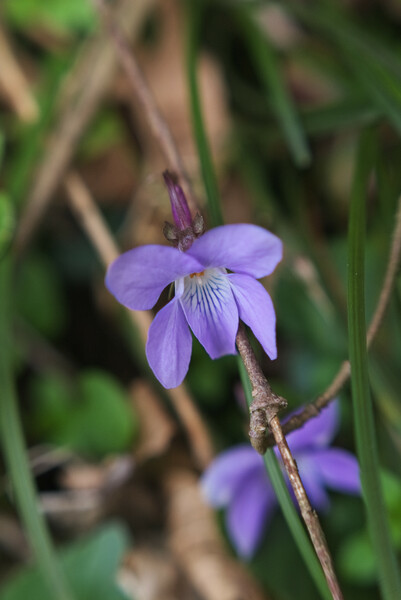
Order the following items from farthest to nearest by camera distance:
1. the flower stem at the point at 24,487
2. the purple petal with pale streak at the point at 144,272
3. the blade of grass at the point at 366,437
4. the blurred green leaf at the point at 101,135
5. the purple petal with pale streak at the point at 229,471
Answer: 1. the blurred green leaf at the point at 101,135
2. the purple petal with pale streak at the point at 229,471
3. the flower stem at the point at 24,487
4. the blade of grass at the point at 366,437
5. the purple petal with pale streak at the point at 144,272

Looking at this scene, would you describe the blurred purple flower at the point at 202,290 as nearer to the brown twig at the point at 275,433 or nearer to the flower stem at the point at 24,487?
the brown twig at the point at 275,433

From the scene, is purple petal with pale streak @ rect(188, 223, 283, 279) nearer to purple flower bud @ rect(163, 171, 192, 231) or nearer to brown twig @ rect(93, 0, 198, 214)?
purple flower bud @ rect(163, 171, 192, 231)

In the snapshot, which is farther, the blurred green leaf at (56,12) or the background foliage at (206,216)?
the blurred green leaf at (56,12)

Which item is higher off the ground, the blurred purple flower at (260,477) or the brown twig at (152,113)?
the brown twig at (152,113)

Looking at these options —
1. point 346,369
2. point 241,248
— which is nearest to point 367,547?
point 346,369

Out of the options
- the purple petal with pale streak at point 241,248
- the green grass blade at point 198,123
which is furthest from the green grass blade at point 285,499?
the green grass blade at point 198,123

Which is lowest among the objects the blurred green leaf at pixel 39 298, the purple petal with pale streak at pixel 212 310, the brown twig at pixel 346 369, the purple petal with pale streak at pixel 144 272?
the brown twig at pixel 346 369

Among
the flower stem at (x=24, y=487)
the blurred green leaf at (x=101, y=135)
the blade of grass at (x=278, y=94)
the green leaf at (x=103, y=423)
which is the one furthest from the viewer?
the blurred green leaf at (x=101, y=135)
